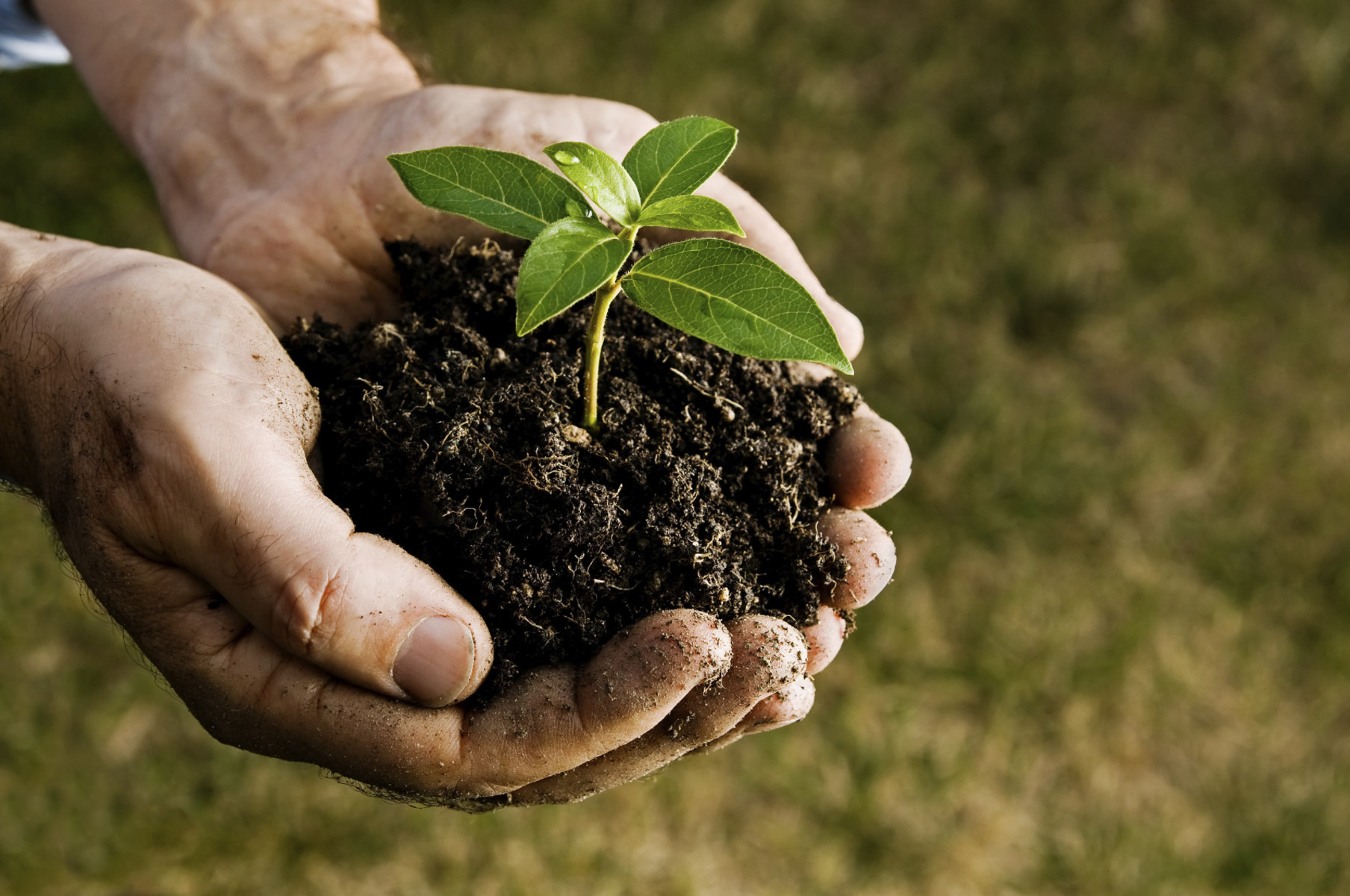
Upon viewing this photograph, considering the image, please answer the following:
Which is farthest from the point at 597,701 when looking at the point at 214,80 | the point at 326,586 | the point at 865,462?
the point at 214,80

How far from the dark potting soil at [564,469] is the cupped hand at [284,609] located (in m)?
0.08

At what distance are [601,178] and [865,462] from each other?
69 cm

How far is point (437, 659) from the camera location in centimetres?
144


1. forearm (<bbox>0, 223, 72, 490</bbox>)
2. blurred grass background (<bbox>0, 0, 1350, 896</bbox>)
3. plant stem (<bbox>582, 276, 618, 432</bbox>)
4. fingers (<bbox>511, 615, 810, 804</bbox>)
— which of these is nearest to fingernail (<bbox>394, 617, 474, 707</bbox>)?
fingers (<bbox>511, 615, 810, 804</bbox>)

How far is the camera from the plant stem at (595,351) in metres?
1.54

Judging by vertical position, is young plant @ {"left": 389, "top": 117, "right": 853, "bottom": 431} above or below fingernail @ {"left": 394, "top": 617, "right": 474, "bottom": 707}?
above

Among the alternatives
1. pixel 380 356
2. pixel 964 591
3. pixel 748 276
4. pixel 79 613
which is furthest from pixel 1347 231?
pixel 79 613

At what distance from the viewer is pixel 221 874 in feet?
9.28

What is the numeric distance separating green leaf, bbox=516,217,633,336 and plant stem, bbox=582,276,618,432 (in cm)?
9

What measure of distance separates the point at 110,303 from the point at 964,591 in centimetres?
276

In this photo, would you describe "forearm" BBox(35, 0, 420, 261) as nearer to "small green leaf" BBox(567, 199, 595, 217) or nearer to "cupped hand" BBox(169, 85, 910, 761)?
"cupped hand" BBox(169, 85, 910, 761)

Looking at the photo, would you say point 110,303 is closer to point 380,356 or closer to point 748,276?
point 380,356

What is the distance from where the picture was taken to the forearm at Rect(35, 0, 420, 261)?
2.32 meters

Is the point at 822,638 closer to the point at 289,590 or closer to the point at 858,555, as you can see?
the point at 858,555
